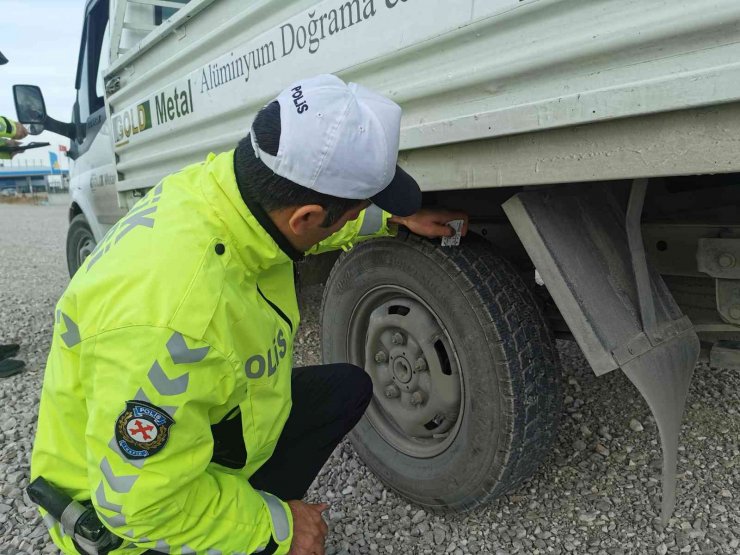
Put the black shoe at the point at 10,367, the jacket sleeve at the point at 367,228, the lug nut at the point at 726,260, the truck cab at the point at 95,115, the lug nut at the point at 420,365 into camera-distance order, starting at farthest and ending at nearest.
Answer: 1. the truck cab at the point at 95,115
2. the black shoe at the point at 10,367
3. the lug nut at the point at 420,365
4. the jacket sleeve at the point at 367,228
5. the lug nut at the point at 726,260

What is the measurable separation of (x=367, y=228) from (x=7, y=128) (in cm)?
327

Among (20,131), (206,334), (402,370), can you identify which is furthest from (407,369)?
(20,131)

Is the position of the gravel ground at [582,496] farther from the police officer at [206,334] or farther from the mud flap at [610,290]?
the police officer at [206,334]

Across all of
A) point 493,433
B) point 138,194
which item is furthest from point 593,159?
Answer: point 138,194

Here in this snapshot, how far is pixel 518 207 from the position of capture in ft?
5.03

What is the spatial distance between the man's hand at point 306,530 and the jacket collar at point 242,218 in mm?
623

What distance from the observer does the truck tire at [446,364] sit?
1.74 m

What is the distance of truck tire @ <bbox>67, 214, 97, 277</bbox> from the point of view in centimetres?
480

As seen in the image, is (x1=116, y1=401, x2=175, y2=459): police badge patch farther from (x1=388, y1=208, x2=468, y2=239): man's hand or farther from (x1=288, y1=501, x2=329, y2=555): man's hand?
(x1=388, y1=208, x2=468, y2=239): man's hand

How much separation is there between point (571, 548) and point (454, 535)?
385 mm

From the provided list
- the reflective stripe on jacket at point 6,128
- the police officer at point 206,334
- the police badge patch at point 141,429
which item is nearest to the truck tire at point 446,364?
the police officer at point 206,334

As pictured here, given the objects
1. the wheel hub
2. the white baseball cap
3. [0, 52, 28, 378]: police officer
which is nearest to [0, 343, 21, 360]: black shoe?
[0, 52, 28, 378]: police officer

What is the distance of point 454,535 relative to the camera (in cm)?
199

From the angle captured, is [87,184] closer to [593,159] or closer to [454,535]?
[454,535]
